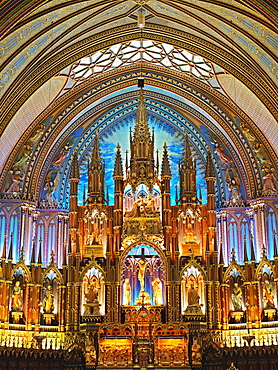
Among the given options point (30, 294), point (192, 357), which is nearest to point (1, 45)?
point (30, 294)

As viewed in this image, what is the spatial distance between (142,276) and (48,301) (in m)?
4.50

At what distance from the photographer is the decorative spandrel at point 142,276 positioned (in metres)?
30.9

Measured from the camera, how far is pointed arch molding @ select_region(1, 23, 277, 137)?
29219 millimetres

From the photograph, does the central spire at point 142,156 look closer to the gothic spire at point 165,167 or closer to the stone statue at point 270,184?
the gothic spire at point 165,167

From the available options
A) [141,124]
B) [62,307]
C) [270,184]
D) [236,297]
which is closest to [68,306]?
[62,307]

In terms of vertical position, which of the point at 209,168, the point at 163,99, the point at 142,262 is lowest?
the point at 142,262

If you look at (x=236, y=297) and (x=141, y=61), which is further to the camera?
(x=141, y=61)

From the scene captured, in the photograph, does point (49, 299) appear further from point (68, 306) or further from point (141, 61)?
point (141, 61)

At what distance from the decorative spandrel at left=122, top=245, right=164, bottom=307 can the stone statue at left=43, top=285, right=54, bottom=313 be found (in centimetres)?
332

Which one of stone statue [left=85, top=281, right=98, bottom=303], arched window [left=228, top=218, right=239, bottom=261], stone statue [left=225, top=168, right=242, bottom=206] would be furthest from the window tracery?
stone statue [left=85, top=281, right=98, bottom=303]

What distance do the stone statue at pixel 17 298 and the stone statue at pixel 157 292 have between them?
20.1ft

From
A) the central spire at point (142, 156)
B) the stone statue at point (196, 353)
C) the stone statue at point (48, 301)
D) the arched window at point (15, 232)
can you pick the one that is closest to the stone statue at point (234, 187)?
the central spire at point (142, 156)

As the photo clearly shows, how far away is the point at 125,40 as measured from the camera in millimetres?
31047

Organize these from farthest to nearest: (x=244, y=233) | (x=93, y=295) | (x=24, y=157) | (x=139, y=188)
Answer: (x=139, y=188) < (x=244, y=233) < (x=24, y=157) < (x=93, y=295)
